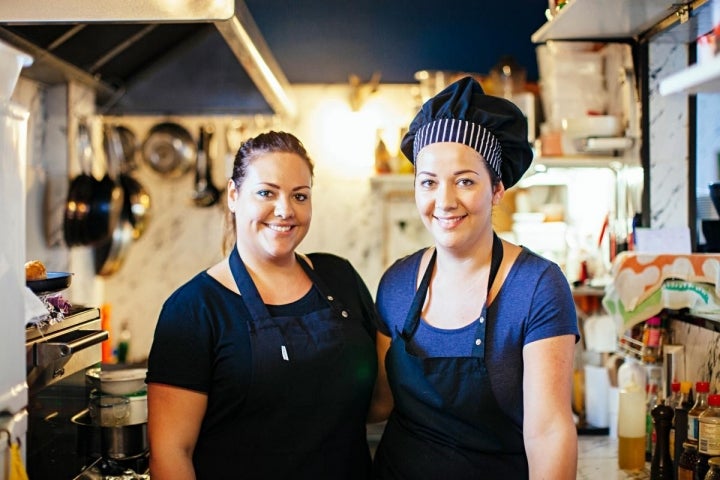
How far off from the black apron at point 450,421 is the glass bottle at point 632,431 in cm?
74

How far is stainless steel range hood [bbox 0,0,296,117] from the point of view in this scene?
76.0 inches

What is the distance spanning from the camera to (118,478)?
6.53 ft

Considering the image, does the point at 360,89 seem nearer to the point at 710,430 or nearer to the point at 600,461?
the point at 600,461

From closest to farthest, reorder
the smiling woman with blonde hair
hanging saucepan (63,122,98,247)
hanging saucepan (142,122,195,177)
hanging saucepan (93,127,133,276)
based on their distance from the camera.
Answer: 1. the smiling woman with blonde hair
2. hanging saucepan (63,122,98,247)
3. hanging saucepan (93,127,133,276)
4. hanging saucepan (142,122,195,177)

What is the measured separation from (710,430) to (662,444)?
1.05 feet

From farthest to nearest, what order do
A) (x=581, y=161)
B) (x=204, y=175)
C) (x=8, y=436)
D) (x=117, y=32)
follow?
(x=204, y=175)
(x=117, y=32)
(x=581, y=161)
(x=8, y=436)

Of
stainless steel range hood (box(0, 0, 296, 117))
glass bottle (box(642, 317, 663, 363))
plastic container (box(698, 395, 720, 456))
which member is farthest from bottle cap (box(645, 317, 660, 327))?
stainless steel range hood (box(0, 0, 296, 117))

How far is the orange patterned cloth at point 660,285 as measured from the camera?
2174 millimetres

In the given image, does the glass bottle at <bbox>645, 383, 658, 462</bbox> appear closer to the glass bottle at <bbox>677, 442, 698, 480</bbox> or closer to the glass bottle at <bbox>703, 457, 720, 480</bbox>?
the glass bottle at <bbox>677, 442, 698, 480</bbox>

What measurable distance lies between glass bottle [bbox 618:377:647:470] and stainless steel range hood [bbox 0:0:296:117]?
1587mm

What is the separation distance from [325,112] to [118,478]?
2.76m

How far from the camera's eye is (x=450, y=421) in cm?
175

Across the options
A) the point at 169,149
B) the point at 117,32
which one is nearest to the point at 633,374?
the point at 117,32

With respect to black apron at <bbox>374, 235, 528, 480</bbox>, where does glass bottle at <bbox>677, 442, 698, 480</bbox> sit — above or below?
below
